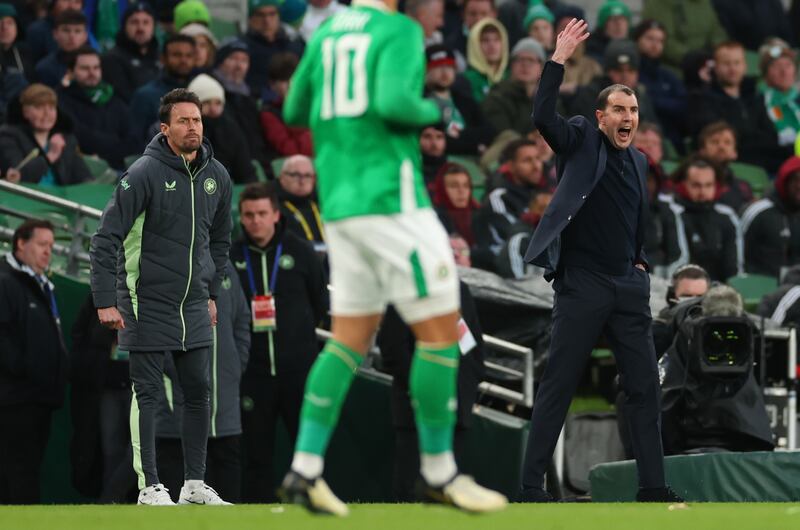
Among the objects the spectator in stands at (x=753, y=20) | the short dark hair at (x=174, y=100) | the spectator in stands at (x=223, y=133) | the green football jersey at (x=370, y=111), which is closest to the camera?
the green football jersey at (x=370, y=111)

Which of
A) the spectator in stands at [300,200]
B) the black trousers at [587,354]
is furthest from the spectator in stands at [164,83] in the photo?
the black trousers at [587,354]

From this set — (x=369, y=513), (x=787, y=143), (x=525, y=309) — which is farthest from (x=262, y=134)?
(x=369, y=513)

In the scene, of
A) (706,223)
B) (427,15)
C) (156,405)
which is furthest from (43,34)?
(156,405)

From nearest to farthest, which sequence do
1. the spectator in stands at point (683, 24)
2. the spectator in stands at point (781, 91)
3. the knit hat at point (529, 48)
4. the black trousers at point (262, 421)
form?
the black trousers at point (262, 421)
the knit hat at point (529, 48)
the spectator in stands at point (781, 91)
the spectator in stands at point (683, 24)

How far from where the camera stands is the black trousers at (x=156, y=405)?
8.68 metres

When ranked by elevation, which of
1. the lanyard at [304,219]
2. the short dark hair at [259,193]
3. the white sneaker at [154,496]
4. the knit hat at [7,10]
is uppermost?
the knit hat at [7,10]

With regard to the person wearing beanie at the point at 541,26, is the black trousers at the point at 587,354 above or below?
below

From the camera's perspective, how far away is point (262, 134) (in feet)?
48.1

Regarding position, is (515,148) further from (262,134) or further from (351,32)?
(351,32)

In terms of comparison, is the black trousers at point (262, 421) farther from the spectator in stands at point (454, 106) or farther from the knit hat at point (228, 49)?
the spectator in stands at point (454, 106)

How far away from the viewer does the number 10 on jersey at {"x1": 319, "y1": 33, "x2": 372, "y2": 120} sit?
20.6ft

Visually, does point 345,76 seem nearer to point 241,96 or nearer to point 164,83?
point 164,83

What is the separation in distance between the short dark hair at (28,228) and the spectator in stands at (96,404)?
527 mm

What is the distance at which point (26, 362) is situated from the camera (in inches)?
446
